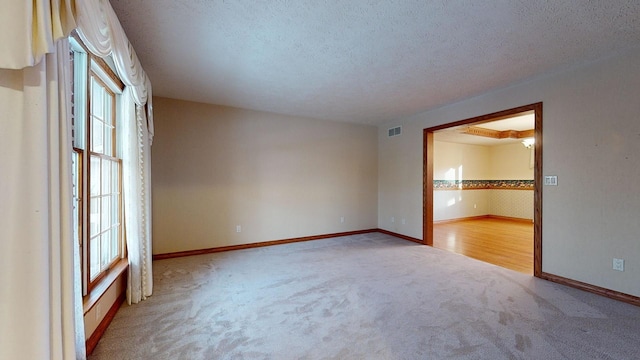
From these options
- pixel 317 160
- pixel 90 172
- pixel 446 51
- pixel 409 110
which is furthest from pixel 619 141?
pixel 90 172

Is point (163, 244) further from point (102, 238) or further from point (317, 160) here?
point (317, 160)

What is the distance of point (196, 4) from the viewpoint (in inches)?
71.4

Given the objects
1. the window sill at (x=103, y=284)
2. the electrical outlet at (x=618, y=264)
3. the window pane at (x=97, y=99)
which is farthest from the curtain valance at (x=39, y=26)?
the electrical outlet at (x=618, y=264)

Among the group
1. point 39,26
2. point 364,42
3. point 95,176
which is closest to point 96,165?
point 95,176

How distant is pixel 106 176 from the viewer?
2.37m

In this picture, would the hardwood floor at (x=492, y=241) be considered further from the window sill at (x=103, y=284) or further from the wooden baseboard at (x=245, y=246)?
the window sill at (x=103, y=284)

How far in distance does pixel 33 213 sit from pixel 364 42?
2.39 m

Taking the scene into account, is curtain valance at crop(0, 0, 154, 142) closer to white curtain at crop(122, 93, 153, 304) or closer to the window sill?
white curtain at crop(122, 93, 153, 304)

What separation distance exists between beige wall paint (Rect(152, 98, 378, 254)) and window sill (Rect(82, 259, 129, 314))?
4.66ft

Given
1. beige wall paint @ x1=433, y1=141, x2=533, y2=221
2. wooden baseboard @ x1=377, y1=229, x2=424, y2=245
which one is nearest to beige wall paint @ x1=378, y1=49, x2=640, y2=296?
wooden baseboard @ x1=377, y1=229, x2=424, y2=245

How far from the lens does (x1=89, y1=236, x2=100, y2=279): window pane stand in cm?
208

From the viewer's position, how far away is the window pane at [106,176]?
2312mm

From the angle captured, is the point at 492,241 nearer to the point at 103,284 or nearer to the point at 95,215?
the point at 103,284

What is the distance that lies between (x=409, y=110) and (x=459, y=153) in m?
3.87
